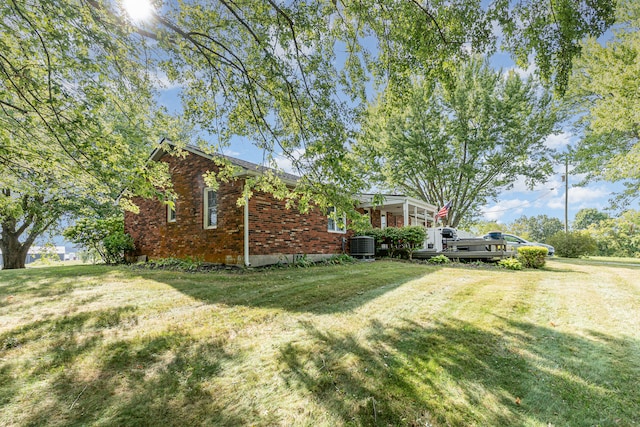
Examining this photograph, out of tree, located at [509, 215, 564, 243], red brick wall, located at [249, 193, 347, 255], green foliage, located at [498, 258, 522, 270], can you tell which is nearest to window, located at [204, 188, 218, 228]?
red brick wall, located at [249, 193, 347, 255]

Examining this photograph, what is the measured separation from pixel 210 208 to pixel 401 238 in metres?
8.49

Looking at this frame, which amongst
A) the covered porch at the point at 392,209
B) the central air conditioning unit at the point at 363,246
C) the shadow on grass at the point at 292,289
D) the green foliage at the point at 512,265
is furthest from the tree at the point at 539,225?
the shadow on grass at the point at 292,289

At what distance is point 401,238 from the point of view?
12.9 m

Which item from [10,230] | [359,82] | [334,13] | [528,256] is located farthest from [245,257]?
[10,230]

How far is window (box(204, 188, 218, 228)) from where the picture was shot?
10250 mm

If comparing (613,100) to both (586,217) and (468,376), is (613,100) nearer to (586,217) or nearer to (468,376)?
(468,376)

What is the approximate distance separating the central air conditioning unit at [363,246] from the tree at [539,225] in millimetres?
62908

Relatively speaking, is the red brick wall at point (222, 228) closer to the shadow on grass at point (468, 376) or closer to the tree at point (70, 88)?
the tree at point (70, 88)

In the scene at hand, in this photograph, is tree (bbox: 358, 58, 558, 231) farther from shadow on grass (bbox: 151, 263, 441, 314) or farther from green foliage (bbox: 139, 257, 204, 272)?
green foliage (bbox: 139, 257, 204, 272)

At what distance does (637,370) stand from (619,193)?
22.1 metres

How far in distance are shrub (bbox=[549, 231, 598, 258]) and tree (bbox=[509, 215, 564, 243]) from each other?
49.6m

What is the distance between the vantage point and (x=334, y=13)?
17.7ft

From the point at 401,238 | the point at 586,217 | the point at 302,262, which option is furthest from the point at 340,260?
the point at 586,217

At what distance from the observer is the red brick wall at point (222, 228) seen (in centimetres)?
941
